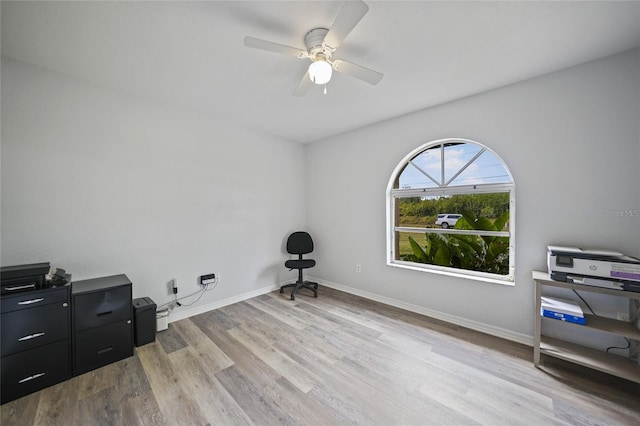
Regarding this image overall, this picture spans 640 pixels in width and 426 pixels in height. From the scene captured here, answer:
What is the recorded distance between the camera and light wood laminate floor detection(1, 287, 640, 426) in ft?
4.85

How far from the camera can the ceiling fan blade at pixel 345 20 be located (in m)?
1.20

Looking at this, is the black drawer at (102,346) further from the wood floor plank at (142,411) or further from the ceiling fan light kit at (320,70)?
the ceiling fan light kit at (320,70)

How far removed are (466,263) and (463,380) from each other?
4.66 ft

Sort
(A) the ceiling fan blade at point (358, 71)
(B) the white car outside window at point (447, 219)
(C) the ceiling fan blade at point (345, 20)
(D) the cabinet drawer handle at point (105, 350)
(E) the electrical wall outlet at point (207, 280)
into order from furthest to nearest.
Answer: (E) the electrical wall outlet at point (207, 280), (B) the white car outside window at point (447, 219), (D) the cabinet drawer handle at point (105, 350), (A) the ceiling fan blade at point (358, 71), (C) the ceiling fan blade at point (345, 20)

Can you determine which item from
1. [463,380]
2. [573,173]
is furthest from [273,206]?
[573,173]

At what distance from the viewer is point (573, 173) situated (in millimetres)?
2035

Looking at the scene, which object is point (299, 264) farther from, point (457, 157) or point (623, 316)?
point (623, 316)

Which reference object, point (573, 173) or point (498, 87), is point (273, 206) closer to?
point (498, 87)

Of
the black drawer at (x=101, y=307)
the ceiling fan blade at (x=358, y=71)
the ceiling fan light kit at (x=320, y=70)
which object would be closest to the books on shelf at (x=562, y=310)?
the ceiling fan blade at (x=358, y=71)

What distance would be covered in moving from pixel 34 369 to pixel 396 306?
135 inches

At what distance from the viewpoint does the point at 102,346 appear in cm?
197

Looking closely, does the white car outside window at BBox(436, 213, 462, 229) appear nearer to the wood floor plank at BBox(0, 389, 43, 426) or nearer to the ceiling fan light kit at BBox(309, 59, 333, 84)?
the ceiling fan light kit at BBox(309, 59, 333, 84)

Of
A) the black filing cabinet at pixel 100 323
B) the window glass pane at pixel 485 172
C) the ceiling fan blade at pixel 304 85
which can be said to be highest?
the ceiling fan blade at pixel 304 85

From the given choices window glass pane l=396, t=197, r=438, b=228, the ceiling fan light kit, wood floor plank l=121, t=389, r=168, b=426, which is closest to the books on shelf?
window glass pane l=396, t=197, r=438, b=228
